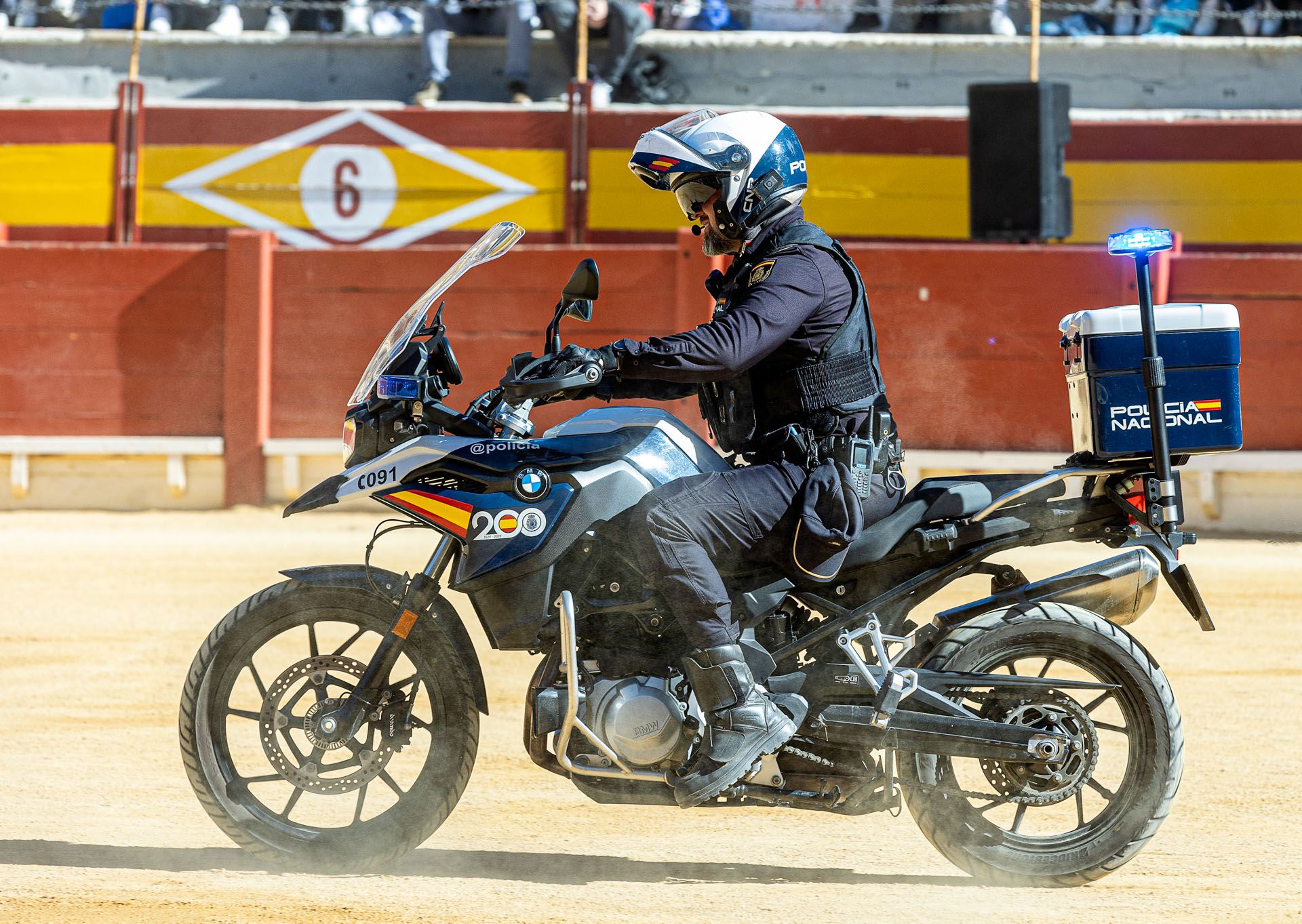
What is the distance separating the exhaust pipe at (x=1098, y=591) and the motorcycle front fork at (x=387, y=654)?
3.89 feet

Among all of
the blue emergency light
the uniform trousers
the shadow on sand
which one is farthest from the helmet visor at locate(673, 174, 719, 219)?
the shadow on sand

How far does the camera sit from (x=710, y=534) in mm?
3623

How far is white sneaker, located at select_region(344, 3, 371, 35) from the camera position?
14.2 metres

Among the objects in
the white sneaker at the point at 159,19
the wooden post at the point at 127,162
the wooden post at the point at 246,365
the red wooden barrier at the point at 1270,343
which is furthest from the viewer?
the white sneaker at the point at 159,19

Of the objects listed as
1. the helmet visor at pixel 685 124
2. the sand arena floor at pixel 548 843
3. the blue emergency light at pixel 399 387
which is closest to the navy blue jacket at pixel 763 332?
the helmet visor at pixel 685 124

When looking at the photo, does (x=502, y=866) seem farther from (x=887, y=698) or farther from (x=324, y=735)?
(x=887, y=698)

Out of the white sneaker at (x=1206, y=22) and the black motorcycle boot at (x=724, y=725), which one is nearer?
the black motorcycle boot at (x=724, y=725)

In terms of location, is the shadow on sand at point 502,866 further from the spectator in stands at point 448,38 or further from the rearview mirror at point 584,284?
the spectator in stands at point 448,38

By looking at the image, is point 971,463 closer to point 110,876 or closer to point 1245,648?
point 1245,648

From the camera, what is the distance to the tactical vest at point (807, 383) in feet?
12.1

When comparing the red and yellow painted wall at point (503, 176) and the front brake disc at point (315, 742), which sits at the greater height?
the red and yellow painted wall at point (503, 176)

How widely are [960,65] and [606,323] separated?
470 cm

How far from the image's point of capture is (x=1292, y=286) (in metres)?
10.3

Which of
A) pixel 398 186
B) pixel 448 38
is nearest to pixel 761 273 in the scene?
pixel 398 186
